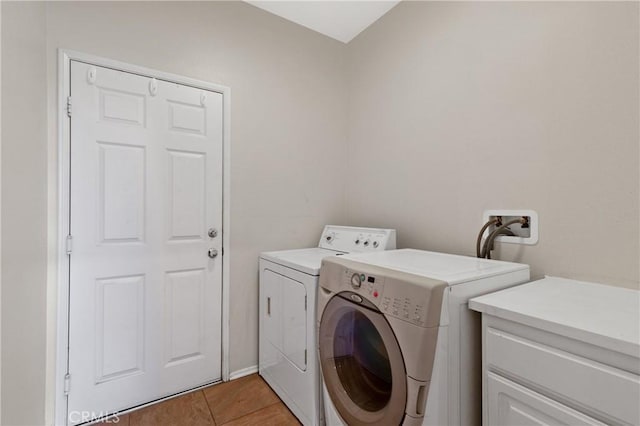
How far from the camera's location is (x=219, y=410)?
1650 millimetres

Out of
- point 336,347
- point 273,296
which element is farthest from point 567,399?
point 273,296

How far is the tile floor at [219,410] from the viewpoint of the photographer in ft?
5.13

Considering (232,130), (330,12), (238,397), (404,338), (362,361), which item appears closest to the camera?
(404,338)

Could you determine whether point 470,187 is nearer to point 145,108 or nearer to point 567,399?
point 567,399

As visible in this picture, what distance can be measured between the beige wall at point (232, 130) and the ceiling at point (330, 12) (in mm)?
70

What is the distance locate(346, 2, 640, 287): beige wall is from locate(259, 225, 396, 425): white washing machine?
0.34m

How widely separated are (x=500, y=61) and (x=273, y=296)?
1822mm

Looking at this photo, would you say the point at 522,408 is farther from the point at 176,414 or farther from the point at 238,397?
the point at 176,414

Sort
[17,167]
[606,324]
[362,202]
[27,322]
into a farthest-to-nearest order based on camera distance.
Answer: [362,202] → [27,322] → [17,167] → [606,324]

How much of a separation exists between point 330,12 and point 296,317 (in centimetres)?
212

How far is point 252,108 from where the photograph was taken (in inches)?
80.8

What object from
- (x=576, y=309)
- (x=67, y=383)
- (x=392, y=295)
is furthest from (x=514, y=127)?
(x=67, y=383)

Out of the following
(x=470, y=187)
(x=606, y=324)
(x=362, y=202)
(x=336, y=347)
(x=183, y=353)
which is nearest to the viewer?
(x=606, y=324)

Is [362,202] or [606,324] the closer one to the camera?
[606,324]
